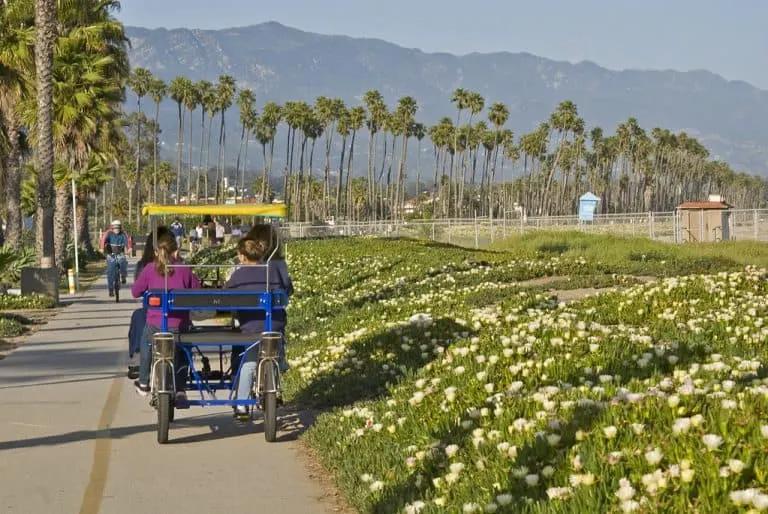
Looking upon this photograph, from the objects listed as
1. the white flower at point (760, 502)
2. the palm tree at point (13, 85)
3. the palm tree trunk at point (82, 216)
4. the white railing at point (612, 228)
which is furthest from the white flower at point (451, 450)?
the palm tree trunk at point (82, 216)

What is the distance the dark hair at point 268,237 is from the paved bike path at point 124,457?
155 cm

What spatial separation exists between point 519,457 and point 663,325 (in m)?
6.97

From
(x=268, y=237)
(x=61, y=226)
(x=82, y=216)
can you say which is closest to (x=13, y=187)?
(x=61, y=226)

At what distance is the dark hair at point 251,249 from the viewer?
36.1 ft

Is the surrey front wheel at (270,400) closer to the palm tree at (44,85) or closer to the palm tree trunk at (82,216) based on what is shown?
the palm tree at (44,85)

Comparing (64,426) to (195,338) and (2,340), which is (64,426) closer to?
(195,338)

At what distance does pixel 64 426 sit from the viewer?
1106 cm

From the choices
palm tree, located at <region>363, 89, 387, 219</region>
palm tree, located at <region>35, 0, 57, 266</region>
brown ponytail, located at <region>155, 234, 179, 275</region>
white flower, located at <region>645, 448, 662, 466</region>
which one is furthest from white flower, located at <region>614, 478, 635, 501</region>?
palm tree, located at <region>363, 89, 387, 219</region>

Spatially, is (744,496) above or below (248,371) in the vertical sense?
above

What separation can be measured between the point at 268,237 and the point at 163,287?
1.11 meters

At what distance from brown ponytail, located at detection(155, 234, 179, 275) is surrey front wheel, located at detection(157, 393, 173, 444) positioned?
1.14 m

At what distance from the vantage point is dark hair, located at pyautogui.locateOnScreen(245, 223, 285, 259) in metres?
11.1

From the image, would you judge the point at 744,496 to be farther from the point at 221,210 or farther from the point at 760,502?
the point at 221,210

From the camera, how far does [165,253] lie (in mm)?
10914
